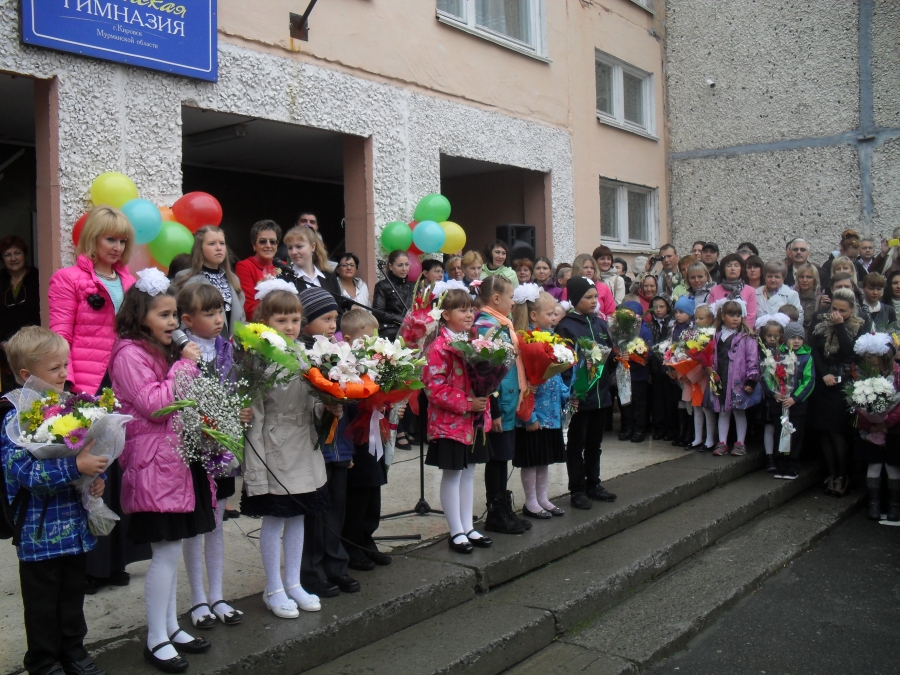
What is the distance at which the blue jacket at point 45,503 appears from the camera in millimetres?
3309

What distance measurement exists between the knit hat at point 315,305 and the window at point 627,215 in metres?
9.86

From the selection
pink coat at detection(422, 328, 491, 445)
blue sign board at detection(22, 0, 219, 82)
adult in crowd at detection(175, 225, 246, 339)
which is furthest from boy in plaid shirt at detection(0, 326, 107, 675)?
blue sign board at detection(22, 0, 219, 82)

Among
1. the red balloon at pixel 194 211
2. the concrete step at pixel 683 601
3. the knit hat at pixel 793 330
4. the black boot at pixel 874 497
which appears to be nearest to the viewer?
the concrete step at pixel 683 601

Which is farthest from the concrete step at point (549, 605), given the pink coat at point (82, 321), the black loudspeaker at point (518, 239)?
the black loudspeaker at point (518, 239)

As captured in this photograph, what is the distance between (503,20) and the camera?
37.9 ft

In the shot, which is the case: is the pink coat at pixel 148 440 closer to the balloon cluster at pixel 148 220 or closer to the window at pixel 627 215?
the balloon cluster at pixel 148 220

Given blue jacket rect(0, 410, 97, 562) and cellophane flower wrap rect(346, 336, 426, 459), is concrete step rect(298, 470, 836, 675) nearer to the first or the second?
cellophane flower wrap rect(346, 336, 426, 459)

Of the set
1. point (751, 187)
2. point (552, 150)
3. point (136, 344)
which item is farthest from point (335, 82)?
point (751, 187)

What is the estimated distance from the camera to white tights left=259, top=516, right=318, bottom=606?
161 inches

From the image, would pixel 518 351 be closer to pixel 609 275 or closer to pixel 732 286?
pixel 732 286

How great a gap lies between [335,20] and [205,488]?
20.9 ft

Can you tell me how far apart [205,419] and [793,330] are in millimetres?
6243

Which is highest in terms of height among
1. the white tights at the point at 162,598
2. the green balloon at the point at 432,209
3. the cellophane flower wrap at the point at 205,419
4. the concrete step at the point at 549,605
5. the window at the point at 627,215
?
the window at the point at 627,215

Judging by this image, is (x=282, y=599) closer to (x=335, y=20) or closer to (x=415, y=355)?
(x=415, y=355)
